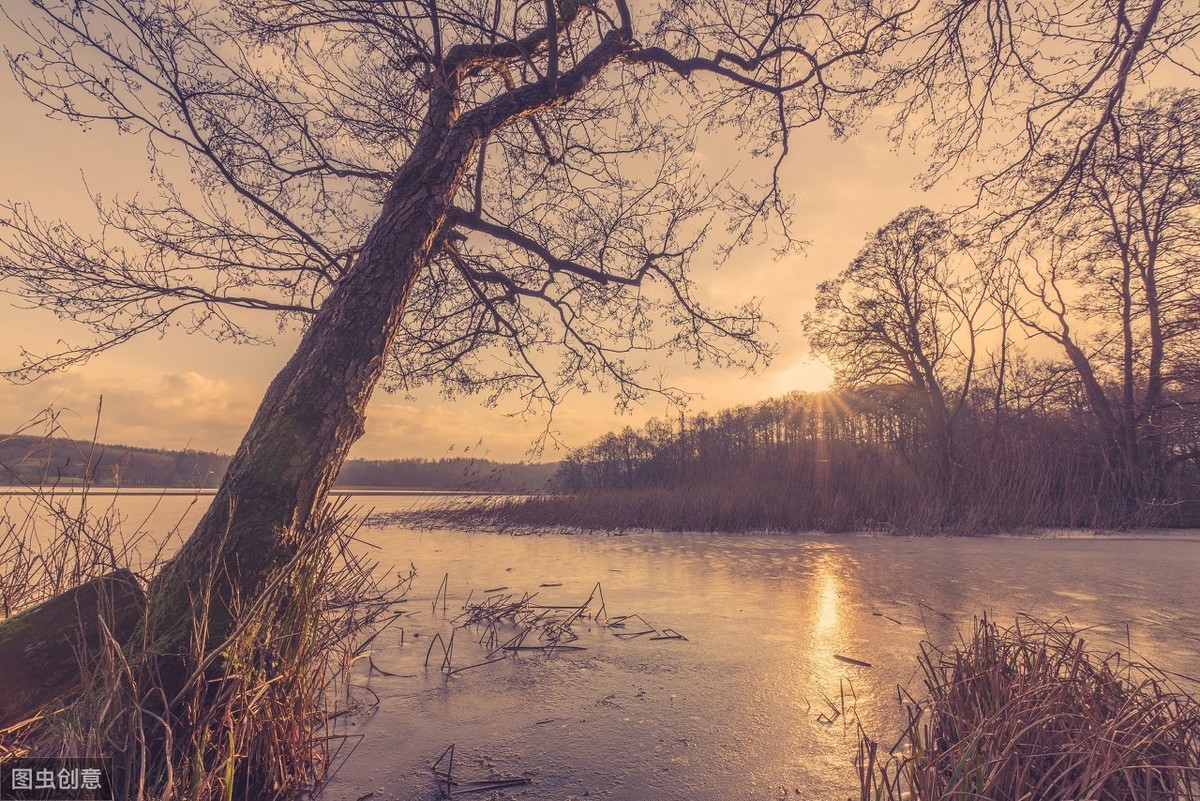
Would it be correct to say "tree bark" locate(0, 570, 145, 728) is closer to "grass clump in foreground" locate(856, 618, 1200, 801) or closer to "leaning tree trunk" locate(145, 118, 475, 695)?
"leaning tree trunk" locate(145, 118, 475, 695)

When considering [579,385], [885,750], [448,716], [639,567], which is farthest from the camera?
[639,567]

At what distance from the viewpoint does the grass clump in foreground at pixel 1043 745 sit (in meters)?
1.11

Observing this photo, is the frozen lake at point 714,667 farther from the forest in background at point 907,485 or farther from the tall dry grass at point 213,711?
the forest in background at point 907,485

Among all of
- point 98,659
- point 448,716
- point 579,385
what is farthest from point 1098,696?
point 579,385

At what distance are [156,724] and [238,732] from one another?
0.19 m

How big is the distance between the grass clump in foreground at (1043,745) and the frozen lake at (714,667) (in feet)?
0.97

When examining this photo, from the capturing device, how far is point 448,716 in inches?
76.3

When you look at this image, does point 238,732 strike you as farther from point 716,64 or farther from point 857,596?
point 716,64

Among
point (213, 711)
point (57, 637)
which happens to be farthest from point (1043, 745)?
point (57, 637)

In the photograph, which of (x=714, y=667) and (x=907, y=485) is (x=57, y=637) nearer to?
(x=714, y=667)

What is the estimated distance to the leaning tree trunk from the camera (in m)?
1.52

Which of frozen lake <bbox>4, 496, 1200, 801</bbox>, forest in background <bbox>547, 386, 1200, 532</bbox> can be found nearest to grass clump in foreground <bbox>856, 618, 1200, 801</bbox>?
frozen lake <bbox>4, 496, 1200, 801</bbox>

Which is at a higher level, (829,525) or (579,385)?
(579,385)

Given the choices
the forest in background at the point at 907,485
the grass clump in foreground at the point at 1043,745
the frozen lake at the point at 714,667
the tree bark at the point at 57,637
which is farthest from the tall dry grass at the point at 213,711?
the forest in background at the point at 907,485
